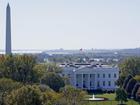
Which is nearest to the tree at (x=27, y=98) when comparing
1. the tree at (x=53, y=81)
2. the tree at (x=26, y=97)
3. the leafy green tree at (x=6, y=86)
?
the tree at (x=26, y=97)

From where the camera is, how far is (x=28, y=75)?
56969mm

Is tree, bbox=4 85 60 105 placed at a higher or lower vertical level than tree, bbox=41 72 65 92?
higher

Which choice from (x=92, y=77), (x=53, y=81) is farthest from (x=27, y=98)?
(x=92, y=77)

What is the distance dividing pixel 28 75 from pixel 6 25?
44.0m

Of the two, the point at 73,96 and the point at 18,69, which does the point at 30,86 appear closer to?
the point at 73,96

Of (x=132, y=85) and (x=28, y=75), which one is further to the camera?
(x=132, y=85)

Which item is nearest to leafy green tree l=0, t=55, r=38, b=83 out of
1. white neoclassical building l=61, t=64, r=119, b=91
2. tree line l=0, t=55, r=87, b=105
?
tree line l=0, t=55, r=87, b=105

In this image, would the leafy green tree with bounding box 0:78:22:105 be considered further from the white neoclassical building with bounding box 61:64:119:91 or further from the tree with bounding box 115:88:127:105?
the white neoclassical building with bounding box 61:64:119:91

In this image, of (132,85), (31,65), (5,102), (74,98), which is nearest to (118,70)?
(132,85)

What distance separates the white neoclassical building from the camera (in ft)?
281

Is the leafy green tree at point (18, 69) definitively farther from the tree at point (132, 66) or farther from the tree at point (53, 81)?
the tree at point (132, 66)

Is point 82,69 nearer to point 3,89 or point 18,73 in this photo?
point 18,73

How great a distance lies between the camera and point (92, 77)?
3410 inches

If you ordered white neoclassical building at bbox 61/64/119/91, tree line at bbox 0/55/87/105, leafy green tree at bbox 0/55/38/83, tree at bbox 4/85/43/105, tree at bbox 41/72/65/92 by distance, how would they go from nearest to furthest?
tree at bbox 4/85/43/105
tree line at bbox 0/55/87/105
leafy green tree at bbox 0/55/38/83
tree at bbox 41/72/65/92
white neoclassical building at bbox 61/64/119/91
